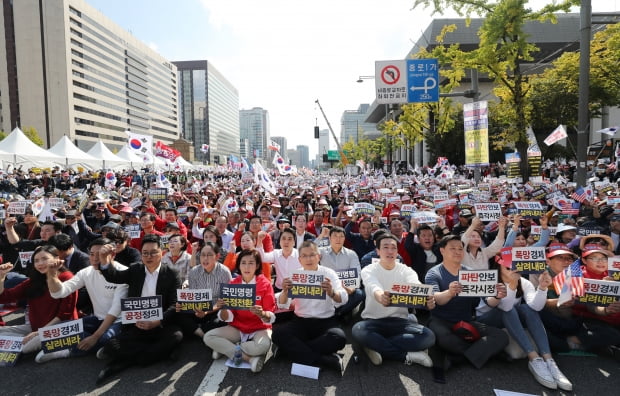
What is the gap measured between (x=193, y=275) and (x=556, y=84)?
104 ft

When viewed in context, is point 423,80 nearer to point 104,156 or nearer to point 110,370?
point 110,370

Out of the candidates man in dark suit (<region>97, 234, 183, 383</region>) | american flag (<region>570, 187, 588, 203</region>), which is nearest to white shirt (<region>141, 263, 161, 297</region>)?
man in dark suit (<region>97, 234, 183, 383</region>)

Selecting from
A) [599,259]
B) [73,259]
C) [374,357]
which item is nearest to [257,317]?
[374,357]

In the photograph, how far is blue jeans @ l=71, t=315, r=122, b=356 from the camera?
14.7 feet

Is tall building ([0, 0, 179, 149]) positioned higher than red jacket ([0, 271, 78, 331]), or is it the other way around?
tall building ([0, 0, 179, 149])

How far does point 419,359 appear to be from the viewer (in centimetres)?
417

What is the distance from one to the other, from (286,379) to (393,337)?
1.30 meters

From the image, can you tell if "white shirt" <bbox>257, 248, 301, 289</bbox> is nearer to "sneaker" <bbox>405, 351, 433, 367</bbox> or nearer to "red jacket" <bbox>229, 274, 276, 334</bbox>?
"red jacket" <bbox>229, 274, 276, 334</bbox>

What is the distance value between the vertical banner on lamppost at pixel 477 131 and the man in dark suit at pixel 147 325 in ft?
33.5

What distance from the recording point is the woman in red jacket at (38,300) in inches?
169

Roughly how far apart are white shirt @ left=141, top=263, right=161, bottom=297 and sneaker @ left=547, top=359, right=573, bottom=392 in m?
4.57

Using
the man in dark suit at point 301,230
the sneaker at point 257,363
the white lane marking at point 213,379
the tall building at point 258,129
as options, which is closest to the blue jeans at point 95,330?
the white lane marking at point 213,379

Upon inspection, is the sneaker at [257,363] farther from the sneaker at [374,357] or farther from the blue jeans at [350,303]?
the blue jeans at [350,303]

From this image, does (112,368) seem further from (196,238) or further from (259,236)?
(196,238)
